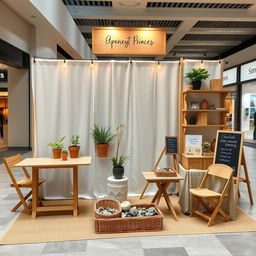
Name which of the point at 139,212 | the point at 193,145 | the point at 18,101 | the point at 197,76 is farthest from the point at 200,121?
the point at 18,101

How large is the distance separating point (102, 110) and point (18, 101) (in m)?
5.19

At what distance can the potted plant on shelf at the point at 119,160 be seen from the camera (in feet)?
13.6

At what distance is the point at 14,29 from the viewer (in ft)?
22.7

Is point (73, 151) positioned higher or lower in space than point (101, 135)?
lower

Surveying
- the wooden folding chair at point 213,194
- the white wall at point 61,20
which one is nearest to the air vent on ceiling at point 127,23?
the white wall at point 61,20

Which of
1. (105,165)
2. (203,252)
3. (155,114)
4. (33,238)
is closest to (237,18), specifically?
(155,114)

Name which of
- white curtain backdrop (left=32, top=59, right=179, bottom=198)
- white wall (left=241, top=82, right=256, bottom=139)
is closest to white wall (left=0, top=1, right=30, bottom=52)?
white curtain backdrop (left=32, top=59, right=179, bottom=198)

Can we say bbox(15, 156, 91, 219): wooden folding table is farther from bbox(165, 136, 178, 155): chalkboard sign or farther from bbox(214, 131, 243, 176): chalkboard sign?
bbox(214, 131, 243, 176): chalkboard sign

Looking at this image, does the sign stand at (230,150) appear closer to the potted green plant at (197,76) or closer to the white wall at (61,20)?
the potted green plant at (197,76)

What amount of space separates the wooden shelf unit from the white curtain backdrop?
21cm

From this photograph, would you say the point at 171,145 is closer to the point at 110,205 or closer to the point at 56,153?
the point at 110,205

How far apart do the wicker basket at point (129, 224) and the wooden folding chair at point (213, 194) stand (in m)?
0.67

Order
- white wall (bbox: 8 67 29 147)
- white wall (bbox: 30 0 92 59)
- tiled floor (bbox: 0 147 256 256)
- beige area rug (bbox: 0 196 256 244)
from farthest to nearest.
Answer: white wall (bbox: 8 67 29 147)
white wall (bbox: 30 0 92 59)
beige area rug (bbox: 0 196 256 244)
tiled floor (bbox: 0 147 256 256)

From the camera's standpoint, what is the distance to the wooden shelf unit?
14.0 ft
